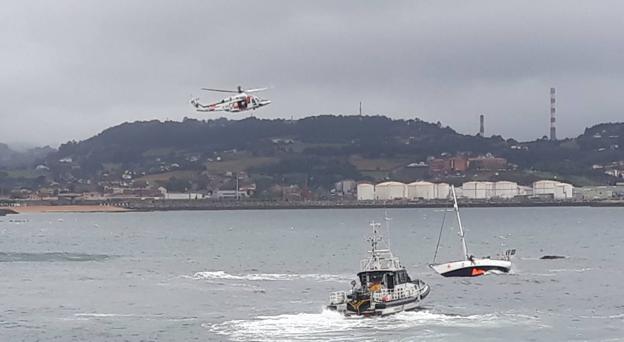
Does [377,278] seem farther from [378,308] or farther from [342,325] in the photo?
[342,325]

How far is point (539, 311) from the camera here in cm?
6600

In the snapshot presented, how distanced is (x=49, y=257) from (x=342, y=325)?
6649cm

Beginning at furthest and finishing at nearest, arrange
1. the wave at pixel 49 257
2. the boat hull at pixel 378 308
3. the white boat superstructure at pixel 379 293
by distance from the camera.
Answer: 1. the wave at pixel 49 257
2. the white boat superstructure at pixel 379 293
3. the boat hull at pixel 378 308

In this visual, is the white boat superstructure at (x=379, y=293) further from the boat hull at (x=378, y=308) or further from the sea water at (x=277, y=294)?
the sea water at (x=277, y=294)

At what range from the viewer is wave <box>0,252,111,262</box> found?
378 ft

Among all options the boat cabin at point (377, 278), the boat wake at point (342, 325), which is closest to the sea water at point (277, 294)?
the boat wake at point (342, 325)

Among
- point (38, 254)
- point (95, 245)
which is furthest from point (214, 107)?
point (95, 245)

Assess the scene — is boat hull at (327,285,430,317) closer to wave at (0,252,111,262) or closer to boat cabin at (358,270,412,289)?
boat cabin at (358,270,412,289)

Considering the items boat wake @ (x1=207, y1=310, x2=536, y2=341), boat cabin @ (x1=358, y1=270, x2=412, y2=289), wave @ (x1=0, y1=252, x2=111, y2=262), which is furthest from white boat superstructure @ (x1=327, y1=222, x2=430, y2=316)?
wave @ (x1=0, y1=252, x2=111, y2=262)

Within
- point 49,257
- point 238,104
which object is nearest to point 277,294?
point 238,104

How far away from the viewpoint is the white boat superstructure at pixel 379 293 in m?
60.8

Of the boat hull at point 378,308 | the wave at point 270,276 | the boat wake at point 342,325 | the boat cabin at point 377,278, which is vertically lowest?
the boat wake at point 342,325

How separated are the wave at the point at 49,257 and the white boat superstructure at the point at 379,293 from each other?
5751 cm

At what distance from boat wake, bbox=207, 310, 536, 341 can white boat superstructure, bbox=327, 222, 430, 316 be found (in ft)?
1.61
